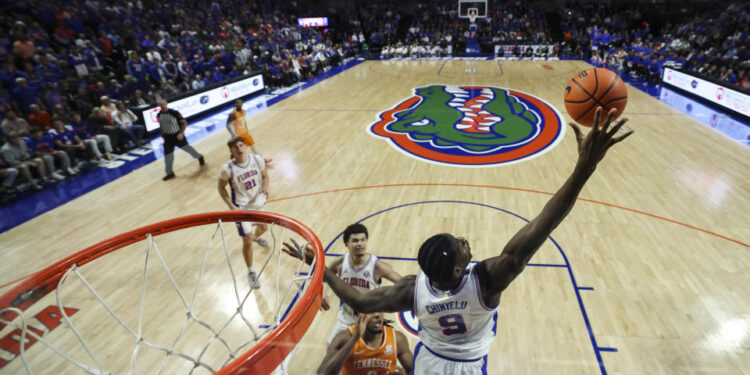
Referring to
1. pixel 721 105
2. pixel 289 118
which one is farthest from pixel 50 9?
pixel 721 105

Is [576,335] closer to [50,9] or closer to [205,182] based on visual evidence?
[205,182]

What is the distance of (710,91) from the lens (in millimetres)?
12523

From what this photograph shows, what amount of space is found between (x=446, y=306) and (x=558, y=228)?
188 inches

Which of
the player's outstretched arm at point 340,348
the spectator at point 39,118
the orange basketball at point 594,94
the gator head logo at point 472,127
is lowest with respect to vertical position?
the gator head logo at point 472,127

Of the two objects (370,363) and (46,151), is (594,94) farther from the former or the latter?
(46,151)

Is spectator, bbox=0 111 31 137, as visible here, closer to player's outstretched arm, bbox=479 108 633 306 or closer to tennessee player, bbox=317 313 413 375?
tennessee player, bbox=317 313 413 375

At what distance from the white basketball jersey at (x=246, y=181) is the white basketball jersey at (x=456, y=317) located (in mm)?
3362

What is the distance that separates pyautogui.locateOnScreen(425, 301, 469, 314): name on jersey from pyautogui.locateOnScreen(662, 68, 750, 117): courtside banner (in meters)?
12.9

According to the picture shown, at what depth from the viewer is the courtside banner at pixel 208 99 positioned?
1130 centimetres

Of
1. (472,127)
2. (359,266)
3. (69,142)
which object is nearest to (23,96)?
(69,142)

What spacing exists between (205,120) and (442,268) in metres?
12.5

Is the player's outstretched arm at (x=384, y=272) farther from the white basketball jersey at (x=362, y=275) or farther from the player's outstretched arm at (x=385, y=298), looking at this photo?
the player's outstretched arm at (x=385, y=298)

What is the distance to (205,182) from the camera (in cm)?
829

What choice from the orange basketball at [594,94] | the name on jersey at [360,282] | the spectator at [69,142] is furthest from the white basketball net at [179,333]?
the spectator at [69,142]
